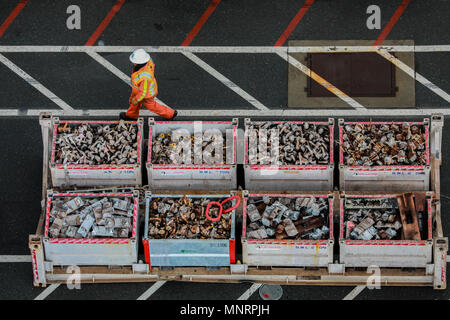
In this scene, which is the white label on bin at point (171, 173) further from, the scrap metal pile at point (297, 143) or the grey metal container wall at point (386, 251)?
the grey metal container wall at point (386, 251)

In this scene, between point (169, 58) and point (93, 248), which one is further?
point (169, 58)

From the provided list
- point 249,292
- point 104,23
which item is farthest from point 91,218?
point 104,23

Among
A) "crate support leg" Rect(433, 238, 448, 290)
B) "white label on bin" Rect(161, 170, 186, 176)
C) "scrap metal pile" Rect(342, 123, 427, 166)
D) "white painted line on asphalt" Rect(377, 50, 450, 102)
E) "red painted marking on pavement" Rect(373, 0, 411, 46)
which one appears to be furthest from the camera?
"red painted marking on pavement" Rect(373, 0, 411, 46)

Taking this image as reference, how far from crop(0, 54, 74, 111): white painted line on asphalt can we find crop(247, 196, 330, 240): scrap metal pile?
6064 millimetres

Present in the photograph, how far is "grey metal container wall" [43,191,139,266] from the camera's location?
21.2m

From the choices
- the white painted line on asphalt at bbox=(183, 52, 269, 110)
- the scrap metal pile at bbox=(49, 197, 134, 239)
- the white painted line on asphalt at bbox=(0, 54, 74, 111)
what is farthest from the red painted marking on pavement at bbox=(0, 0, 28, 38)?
→ the scrap metal pile at bbox=(49, 197, 134, 239)

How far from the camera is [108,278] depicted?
21984 mm

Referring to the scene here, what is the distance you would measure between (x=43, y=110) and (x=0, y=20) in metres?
3.00

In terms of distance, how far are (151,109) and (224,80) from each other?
2488mm

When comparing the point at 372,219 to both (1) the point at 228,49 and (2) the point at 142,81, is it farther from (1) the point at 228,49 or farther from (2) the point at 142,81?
(1) the point at 228,49

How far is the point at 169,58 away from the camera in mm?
25031

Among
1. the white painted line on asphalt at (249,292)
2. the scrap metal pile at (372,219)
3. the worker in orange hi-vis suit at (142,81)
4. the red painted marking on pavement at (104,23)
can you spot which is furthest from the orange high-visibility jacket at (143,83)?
the scrap metal pile at (372,219)

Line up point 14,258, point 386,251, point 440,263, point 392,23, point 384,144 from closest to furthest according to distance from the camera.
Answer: point 386,251 → point 440,263 → point 384,144 → point 14,258 → point 392,23

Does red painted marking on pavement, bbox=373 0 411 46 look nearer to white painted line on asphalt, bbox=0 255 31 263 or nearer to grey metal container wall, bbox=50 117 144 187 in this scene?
grey metal container wall, bbox=50 117 144 187
